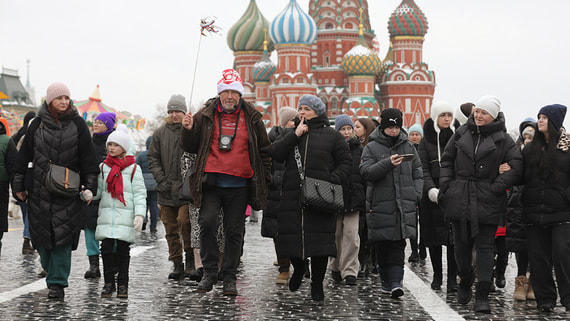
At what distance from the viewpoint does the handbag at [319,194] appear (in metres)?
6.83

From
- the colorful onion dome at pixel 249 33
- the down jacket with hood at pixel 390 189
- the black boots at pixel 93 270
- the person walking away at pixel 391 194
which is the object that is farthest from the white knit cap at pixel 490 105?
the colorful onion dome at pixel 249 33

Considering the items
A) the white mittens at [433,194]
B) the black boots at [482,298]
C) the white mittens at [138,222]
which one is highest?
the white mittens at [433,194]

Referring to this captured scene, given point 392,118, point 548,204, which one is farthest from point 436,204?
point 548,204

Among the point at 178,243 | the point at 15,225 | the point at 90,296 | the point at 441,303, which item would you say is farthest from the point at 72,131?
the point at 15,225

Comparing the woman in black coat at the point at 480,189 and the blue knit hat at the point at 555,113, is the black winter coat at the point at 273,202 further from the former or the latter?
the blue knit hat at the point at 555,113

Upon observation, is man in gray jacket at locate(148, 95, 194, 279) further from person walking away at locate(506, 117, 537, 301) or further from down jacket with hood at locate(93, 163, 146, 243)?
person walking away at locate(506, 117, 537, 301)

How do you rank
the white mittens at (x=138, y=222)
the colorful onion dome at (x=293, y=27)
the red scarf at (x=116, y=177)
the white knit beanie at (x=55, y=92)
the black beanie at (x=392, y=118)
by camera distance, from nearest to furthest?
the white knit beanie at (x=55, y=92) < the white mittens at (x=138, y=222) < the red scarf at (x=116, y=177) < the black beanie at (x=392, y=118) < the colorful onion dome at (x=293, y=27)

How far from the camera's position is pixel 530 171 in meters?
6.87

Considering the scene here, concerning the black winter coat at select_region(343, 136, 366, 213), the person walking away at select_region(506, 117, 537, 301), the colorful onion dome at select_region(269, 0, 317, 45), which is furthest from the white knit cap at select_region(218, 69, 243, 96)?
the colorful onion dome at select_region(269, 0, 317, 45)

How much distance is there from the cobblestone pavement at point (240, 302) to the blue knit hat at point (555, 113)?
1517 millimetres

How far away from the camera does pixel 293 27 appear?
63875mm

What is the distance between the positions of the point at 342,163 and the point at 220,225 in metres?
1.39

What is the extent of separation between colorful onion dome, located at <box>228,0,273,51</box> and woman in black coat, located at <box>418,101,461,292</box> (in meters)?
65.8

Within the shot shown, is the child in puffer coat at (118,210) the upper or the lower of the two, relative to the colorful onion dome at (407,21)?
lower
